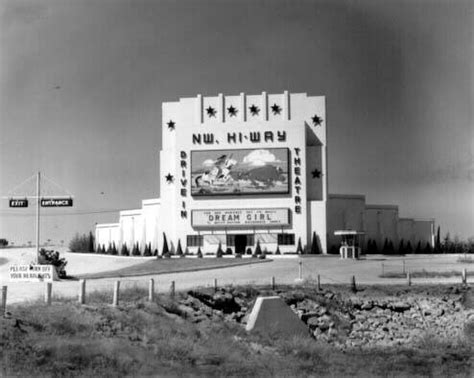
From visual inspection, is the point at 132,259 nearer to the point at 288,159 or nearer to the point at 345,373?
the point at 288,159

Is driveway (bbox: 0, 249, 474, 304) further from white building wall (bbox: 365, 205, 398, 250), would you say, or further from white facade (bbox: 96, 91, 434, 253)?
white building wall (bbox: 365, 205, 398, 250)

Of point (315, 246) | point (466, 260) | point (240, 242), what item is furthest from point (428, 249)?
point (240, 242)

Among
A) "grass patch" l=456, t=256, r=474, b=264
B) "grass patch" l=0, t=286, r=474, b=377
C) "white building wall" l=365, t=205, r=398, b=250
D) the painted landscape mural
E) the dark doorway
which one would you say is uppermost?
the painted landscape mural

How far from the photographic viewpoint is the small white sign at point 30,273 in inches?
1232

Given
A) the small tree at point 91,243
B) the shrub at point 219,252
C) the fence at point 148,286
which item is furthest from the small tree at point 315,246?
the small tree at point 91,243

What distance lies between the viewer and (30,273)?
31750 millimetres

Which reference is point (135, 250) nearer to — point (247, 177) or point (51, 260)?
point (247, 177)

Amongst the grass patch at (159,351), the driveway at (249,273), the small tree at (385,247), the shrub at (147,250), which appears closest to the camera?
the grass patch at (159,351)

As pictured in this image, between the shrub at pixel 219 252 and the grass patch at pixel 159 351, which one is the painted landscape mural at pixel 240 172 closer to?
the shrub at pixel 219 252

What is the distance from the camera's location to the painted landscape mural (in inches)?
2677

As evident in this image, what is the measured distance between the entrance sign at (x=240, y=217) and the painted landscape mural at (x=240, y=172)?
173 centimetres

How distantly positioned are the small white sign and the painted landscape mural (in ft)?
122

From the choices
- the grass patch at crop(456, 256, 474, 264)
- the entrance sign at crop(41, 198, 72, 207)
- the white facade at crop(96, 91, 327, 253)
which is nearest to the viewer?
the entrance sign at crop(41, 198, 72, 207)

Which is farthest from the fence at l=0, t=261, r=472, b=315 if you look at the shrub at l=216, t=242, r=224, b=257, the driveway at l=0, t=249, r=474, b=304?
the shrub at l=216, t=242, r=224, b=257
